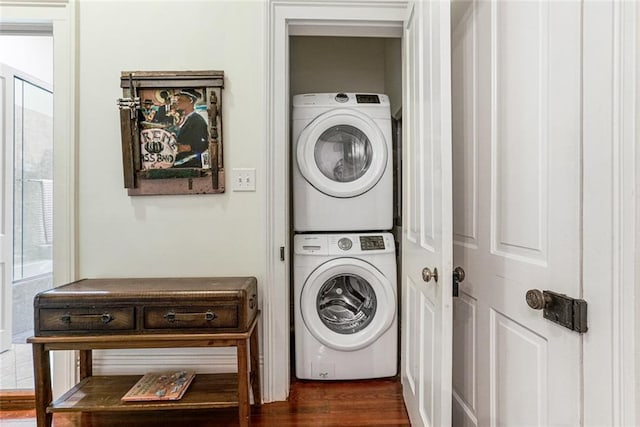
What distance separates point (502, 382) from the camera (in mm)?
1083

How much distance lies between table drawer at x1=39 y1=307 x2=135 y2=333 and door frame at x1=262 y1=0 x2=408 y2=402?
654 millimetres

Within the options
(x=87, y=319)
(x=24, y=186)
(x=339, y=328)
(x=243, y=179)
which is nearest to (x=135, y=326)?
(x=87, y=319)

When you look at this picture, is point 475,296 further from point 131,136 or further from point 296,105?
point 131,136

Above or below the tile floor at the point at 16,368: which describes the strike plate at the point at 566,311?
above

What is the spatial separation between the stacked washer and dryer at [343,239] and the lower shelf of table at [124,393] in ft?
1.78

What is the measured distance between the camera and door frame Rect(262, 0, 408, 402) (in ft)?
5.93

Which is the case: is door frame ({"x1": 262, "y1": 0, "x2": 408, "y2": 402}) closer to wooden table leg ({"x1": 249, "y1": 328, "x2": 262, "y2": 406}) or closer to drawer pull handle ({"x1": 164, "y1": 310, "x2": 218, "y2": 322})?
wooden table leg ({"x1": 249, "y1": 328, "x2": 262, "y2": 406})

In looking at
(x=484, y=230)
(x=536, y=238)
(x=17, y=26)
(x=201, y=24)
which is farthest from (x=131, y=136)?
(x=536, y=238)

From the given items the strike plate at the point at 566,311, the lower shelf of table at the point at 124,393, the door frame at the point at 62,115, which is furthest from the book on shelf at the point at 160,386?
the strike plate at the point at 566,311

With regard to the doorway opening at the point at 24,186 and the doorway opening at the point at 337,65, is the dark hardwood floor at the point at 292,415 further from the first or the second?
the doorway opening at the point at 337,65

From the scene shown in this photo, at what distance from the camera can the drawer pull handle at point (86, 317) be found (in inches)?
57.0

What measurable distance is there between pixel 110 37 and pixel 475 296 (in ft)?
6.95

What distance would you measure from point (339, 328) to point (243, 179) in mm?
1052

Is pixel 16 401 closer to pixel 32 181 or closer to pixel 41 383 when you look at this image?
pixel 41 383
